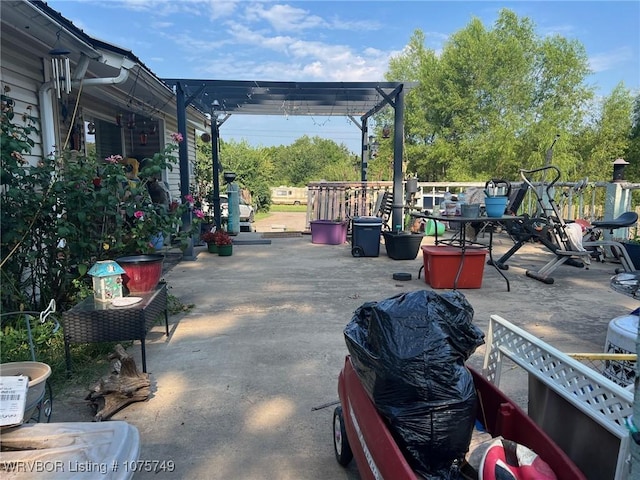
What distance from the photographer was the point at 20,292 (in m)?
3.12

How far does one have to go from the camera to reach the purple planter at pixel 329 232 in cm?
832

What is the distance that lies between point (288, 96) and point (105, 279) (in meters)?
6.29

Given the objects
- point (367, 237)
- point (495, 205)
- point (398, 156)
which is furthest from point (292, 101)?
point (495, 205)

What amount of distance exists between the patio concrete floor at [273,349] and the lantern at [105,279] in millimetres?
505

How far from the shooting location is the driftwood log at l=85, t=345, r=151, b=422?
224cm

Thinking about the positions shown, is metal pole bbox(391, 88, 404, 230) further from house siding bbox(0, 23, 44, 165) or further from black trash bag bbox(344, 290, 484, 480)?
black trash bag bbox(344, 290, 484, 480)

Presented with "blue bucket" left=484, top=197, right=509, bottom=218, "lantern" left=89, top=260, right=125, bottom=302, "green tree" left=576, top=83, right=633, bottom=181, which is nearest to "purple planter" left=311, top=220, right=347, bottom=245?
"blue bucket" left=484, top=197, right=509, bottom=218

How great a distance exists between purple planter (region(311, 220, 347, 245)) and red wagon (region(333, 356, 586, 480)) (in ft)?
21.2

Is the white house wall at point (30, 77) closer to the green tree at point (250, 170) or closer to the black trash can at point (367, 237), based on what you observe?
the black trash can at point (367, 237)

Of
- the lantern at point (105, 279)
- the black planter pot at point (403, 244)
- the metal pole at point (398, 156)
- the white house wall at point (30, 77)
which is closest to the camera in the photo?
the lantern at point (105, 279)

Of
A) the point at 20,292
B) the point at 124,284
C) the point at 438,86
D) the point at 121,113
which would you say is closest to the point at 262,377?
the point at 124,284

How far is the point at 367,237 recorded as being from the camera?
6895mm

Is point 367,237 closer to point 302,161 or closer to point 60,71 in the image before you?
point 60,71

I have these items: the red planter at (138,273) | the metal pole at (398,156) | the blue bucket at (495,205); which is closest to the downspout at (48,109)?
the red planter at (138,273)
